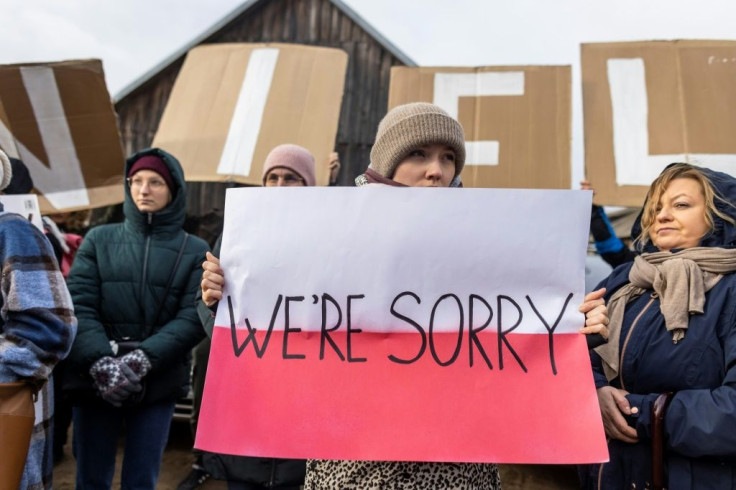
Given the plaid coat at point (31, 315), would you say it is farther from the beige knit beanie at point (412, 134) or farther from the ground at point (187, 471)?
the ground at point (187, 471)

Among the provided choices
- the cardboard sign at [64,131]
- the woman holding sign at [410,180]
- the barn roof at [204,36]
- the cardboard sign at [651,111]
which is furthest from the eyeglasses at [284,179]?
the barn roof at [204,36]

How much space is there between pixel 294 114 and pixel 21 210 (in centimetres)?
259

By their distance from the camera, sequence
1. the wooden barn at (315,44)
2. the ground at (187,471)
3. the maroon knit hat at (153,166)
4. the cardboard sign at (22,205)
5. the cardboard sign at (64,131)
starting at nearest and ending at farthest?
the cardboard sign at (22,205) → the maroon knit hat at (153,166) → the ground at (187,471) → the cardboard sign at (64,131) → the wooden barn at (315,44)

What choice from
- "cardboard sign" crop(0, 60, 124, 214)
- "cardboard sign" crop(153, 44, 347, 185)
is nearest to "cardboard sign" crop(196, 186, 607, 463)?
"cardboard sign" crop(153, 44, 347, 185)

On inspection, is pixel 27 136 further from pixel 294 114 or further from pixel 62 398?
pixel 62 398

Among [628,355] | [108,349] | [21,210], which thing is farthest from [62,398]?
[628,355]

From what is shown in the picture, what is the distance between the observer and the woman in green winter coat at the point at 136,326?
2178 mm

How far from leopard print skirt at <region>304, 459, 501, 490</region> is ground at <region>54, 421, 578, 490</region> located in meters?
2.79

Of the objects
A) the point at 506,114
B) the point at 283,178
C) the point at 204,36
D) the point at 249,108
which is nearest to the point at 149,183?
the point at 283,178

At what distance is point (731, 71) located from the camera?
12.5 feet

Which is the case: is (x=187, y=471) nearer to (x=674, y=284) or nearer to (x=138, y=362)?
(x=138, y=362)

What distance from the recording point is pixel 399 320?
4.17 feet

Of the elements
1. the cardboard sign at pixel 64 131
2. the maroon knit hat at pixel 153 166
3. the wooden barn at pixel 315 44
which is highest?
the wooden barn at pixel 315 44

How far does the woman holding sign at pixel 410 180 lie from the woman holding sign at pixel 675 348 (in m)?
0.44
